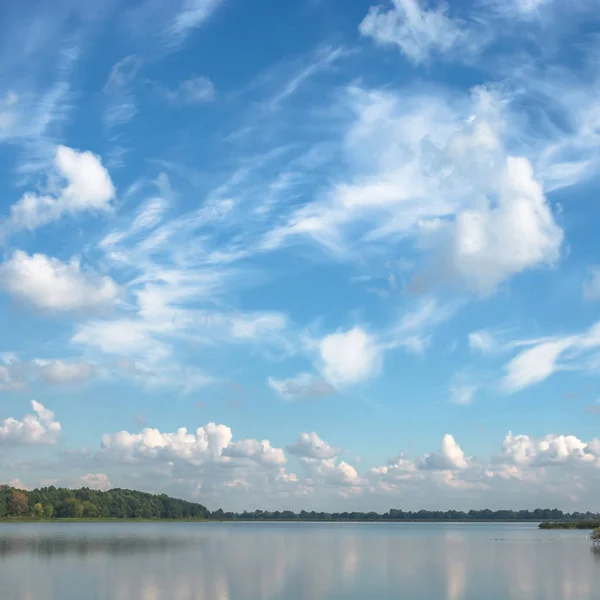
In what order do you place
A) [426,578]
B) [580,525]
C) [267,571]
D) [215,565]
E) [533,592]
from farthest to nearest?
[580,525] → [215,565] → [267,571] → [426,578] → [533,592]

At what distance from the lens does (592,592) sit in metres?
50.1

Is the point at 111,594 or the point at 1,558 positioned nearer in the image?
the point at 111,594

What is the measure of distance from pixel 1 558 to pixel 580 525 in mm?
137702

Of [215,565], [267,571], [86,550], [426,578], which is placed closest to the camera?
[426,578]

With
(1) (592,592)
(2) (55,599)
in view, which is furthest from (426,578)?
(2) (55,599)

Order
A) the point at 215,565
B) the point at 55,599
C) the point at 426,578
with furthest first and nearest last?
the point at 215,565, the point at 426,578, the point at 55,599

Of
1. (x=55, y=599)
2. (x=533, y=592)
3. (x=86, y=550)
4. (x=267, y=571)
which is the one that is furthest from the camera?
(x=86, y=550)

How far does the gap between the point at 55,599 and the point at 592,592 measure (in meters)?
36.8

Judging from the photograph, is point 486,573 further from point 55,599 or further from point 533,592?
point 55,599

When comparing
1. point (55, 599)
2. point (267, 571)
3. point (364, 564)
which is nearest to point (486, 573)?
point (364, 564)

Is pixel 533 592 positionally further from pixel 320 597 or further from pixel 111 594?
pixel 111 594

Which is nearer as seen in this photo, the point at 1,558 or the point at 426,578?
the point at 426,578

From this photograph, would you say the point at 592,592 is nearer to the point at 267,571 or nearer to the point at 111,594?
the point at 267,571

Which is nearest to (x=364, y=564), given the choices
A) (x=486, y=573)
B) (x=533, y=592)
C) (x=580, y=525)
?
(x=486, y=573)
